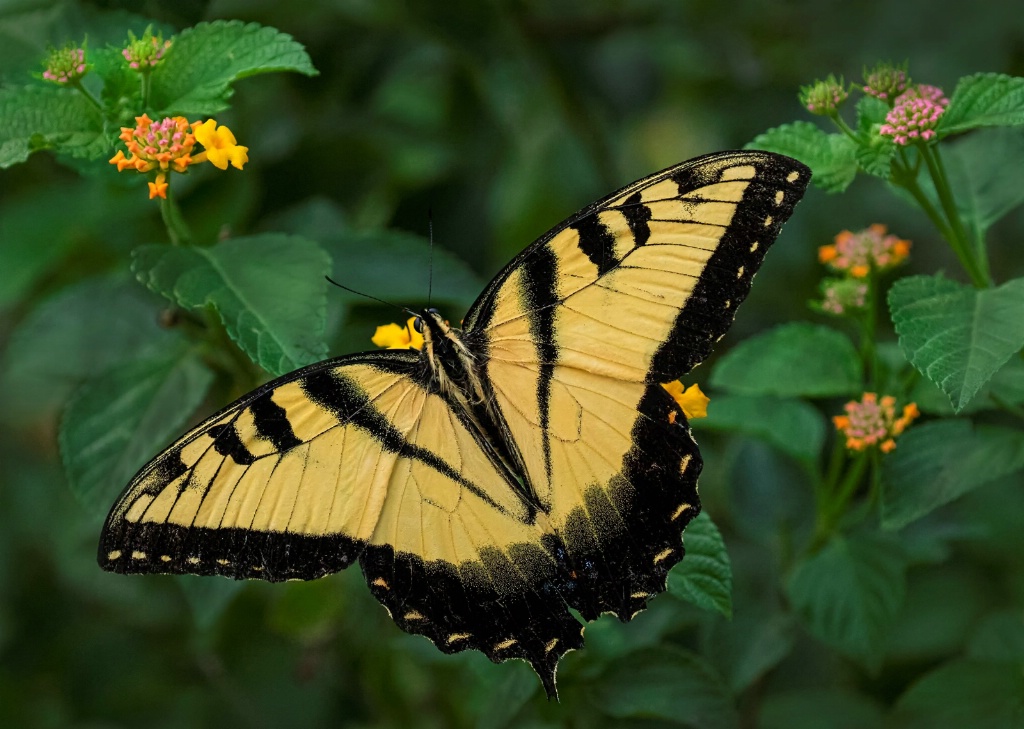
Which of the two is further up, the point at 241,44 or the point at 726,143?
the point at 241,44

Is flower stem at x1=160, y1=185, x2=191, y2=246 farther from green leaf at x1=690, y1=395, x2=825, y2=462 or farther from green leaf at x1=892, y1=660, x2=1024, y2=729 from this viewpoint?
green leaf at x1=892, y1=660, x2=1024, y2=729

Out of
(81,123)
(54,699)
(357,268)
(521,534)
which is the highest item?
(81,123)

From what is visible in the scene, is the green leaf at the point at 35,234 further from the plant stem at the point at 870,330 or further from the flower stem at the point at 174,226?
the plant stem at the point at 870,330

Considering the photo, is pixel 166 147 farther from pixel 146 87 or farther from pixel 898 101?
pixel 898 101

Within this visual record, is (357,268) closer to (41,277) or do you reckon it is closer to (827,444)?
(41,277)

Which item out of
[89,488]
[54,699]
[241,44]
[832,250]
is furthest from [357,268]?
[54,699]

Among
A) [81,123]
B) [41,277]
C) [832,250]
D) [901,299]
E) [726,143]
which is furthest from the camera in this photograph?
[726,143]

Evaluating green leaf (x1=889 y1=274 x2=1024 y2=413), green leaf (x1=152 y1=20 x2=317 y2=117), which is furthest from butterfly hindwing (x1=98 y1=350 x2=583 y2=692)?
green leaf (x1=889 y1=274 x2=1024 y2=413)
